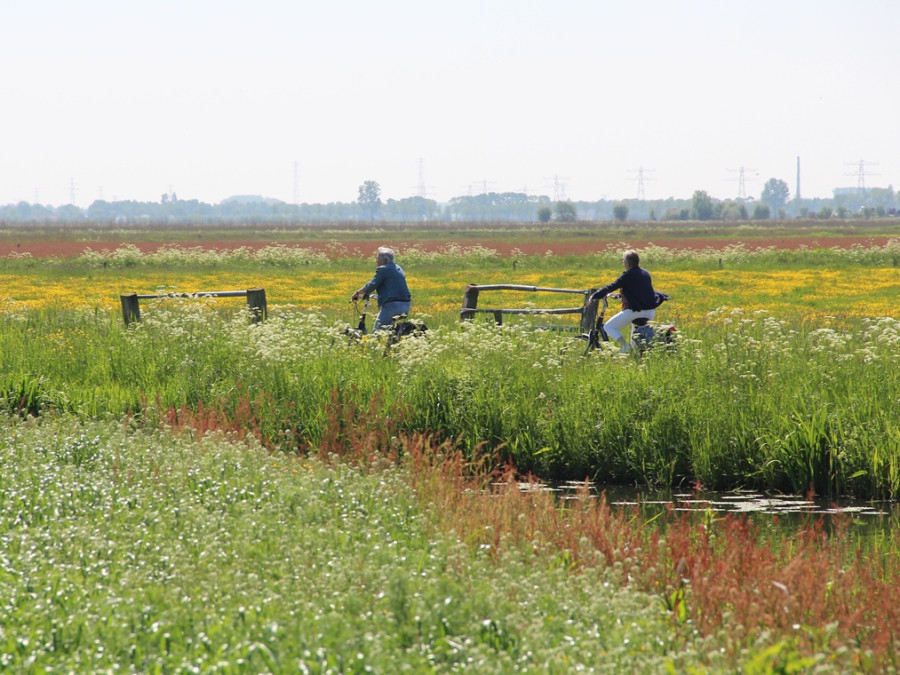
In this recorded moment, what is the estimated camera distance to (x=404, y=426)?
442 inches

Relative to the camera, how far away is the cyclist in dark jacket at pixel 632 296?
1376cm

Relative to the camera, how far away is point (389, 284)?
14602mm

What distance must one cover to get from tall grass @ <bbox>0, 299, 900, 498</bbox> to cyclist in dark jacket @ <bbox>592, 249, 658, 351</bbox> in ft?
2.54

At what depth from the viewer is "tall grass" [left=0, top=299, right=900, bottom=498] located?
1009 centimetres

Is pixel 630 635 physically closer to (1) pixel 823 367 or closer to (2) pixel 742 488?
(2) pixel 742 488

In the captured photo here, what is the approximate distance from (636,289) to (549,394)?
9.88 feet

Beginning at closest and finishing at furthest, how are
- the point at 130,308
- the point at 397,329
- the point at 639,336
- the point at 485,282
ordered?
the point at 639,336 → the point at 397,329 → the point at 130,308 → the point at 485,282

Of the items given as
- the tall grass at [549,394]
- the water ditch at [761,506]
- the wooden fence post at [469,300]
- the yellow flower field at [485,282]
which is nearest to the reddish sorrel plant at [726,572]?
the water ditch at [761,506]

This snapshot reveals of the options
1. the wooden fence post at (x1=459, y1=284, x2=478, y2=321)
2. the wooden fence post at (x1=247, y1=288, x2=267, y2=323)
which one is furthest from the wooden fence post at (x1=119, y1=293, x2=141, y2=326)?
the wooden fence post at (x1=459, y1=284, x2=478, y2=321)

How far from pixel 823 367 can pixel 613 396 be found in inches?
90.6

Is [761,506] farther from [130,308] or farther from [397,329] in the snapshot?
[130,308]

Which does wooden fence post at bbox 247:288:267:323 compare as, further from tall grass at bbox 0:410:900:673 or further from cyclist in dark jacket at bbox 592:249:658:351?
tall grass at bbox 0:410:900:673

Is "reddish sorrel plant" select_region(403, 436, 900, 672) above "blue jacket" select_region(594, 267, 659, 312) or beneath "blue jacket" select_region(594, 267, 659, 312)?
beneath

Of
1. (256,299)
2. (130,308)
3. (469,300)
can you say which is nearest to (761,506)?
(469,300)
